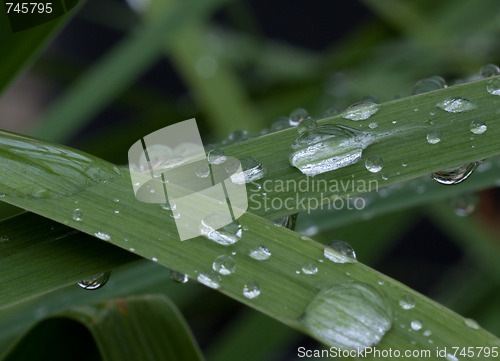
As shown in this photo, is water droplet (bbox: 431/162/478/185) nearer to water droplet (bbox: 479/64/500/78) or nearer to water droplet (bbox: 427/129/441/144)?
water droplet (bbox: 427/129/441/144)

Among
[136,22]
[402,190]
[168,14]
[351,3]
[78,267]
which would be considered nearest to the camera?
[78,267]

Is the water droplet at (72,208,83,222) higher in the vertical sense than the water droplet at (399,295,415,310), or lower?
higher

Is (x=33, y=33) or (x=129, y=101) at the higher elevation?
(x=33, y=33)

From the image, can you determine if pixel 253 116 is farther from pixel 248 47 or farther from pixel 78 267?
pixel 78 267

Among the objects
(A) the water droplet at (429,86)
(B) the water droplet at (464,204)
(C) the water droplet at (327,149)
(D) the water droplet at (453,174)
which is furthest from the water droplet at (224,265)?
(B) the water droplet at (464,204)

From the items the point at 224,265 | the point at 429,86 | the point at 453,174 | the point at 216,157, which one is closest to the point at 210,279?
the point at 224,265

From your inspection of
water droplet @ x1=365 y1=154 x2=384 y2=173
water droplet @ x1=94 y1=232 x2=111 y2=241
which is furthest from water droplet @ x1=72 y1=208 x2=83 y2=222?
water droplet @ x1=365 y1=154 x2=384 y2=173

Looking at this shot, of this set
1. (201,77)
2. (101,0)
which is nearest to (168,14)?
(201,77)
